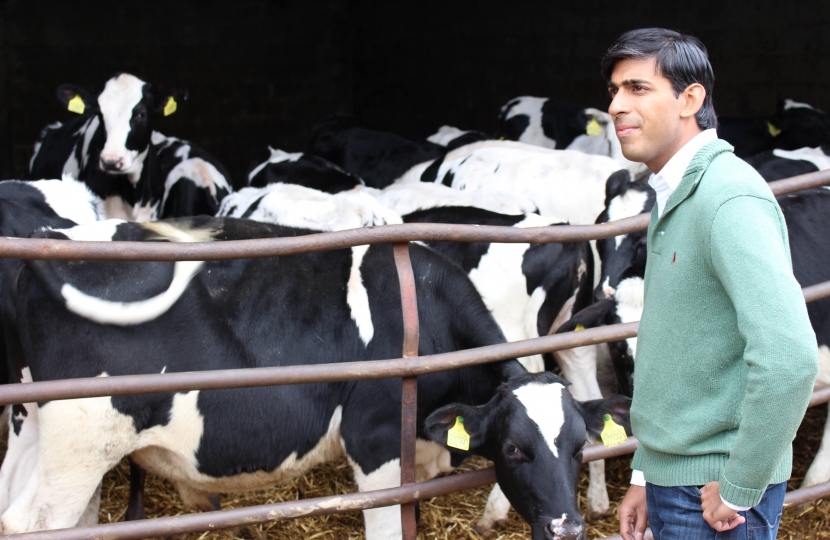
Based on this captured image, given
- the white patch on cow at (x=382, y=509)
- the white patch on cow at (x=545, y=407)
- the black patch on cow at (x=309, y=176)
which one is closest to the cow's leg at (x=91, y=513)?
the white patch on cow at (x=382, y=509)

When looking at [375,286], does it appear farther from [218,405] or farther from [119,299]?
[119,299]

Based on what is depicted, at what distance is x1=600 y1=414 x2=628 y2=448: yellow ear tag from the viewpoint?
2666 mm

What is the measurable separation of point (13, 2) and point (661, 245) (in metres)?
12.3

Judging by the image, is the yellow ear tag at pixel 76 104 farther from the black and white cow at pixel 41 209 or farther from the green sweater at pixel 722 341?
the green sweater at pixel 722 341

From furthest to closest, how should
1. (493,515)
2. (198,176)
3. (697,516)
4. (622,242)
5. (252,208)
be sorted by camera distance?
(198,176), (252,208), (622,242), (493,515), (697,516)

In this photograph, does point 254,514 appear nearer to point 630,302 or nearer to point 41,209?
point 630,302

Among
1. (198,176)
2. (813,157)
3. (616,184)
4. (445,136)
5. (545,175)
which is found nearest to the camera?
→ (616,184)

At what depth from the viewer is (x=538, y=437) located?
2607 millimetres

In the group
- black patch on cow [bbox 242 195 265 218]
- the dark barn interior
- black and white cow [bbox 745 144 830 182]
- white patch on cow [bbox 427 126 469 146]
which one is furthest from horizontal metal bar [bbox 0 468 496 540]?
the dark barn interior

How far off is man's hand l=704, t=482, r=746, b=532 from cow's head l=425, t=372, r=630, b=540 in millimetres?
1028

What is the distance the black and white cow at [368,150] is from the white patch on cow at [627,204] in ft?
10.5

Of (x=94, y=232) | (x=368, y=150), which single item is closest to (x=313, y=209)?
(x=94, y=232)

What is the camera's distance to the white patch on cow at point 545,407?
261 cm

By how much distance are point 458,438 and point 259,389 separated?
71cm
